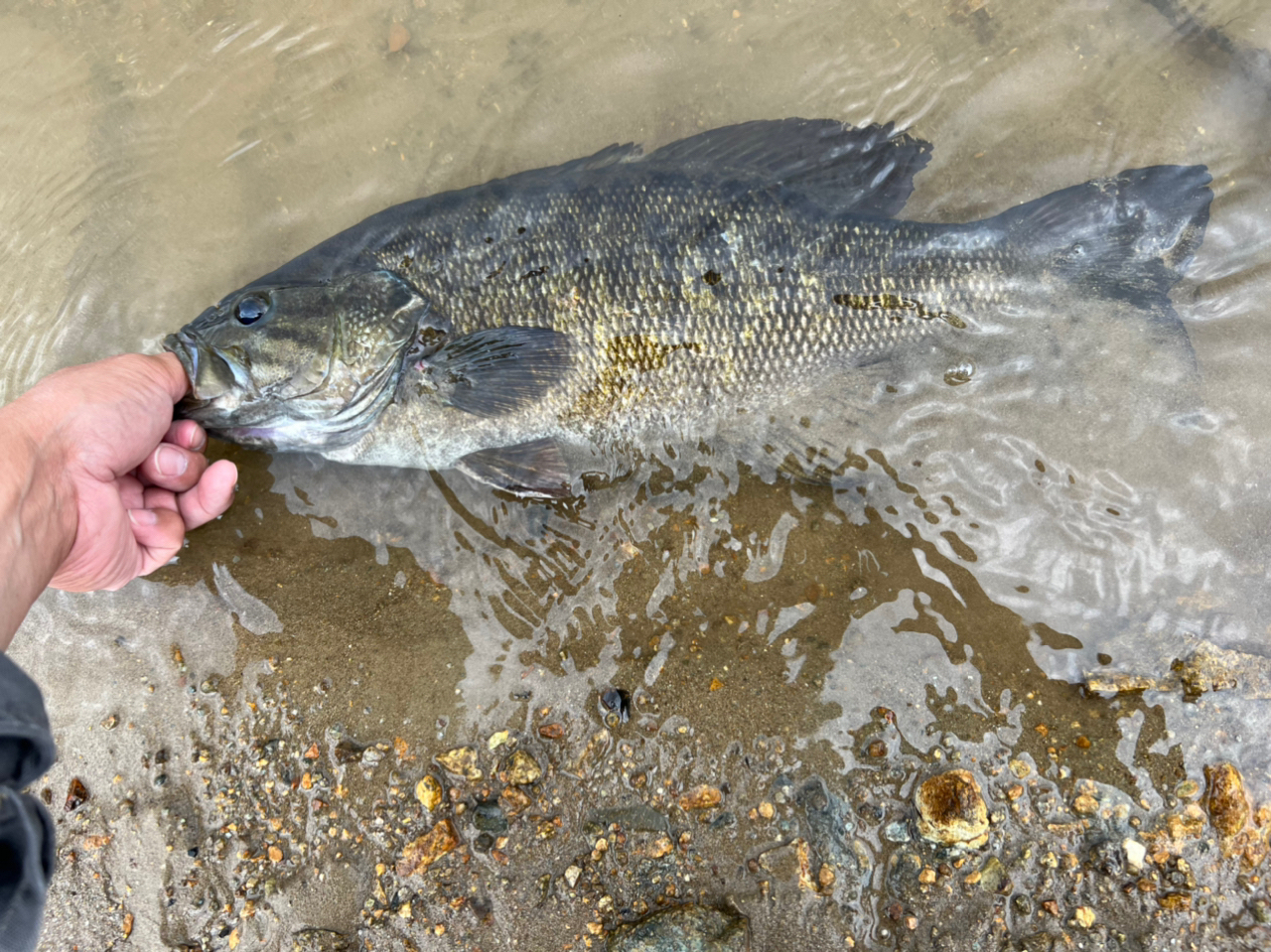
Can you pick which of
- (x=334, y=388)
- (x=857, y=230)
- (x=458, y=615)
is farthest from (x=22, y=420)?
(x=857, y=230)

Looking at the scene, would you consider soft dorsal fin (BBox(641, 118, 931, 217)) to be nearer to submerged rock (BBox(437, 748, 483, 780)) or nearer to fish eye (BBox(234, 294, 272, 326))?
fish eye (BBox(234, 294, 272, 326))

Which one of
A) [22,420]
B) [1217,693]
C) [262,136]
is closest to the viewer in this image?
[22,420]

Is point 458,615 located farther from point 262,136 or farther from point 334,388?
point 262,136

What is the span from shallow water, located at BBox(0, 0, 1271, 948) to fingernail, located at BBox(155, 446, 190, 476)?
1.65 feet

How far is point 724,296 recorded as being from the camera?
3.11m

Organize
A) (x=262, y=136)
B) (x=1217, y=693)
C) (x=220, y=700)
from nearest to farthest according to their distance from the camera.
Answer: (x=1217, y=693) → (x=220, y=700) → (x=262, y=136)

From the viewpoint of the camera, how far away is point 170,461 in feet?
9.65

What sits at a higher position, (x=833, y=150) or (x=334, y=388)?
(x=833, y=150)

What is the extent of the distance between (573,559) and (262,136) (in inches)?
103

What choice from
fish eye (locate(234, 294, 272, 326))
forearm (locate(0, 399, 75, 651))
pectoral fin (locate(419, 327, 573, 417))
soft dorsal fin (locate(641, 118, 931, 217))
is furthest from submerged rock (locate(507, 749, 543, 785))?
soft dorsal fin (locate(641, 118, 931, 217))

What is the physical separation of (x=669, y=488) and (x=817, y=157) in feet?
Result: 5.35

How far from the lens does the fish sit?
3.09 m

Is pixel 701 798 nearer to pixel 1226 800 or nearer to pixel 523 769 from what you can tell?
pixel 523 769

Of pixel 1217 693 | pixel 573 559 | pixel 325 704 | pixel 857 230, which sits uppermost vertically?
pixel 857 230
